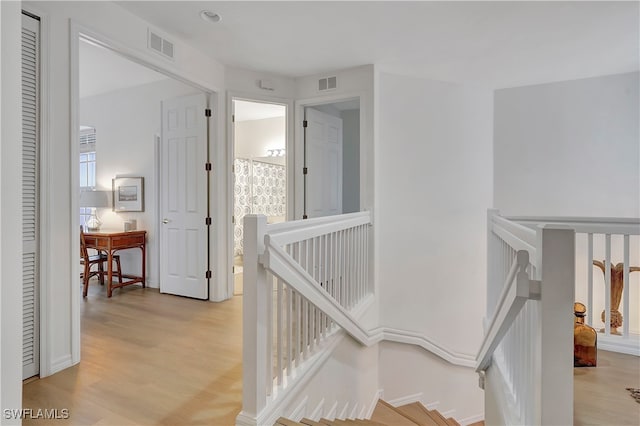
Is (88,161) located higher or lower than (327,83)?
lower

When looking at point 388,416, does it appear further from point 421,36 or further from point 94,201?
point 94,201

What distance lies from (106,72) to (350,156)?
3.50m

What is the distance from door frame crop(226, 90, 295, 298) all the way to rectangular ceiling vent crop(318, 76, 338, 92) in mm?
410

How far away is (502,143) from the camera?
426cm

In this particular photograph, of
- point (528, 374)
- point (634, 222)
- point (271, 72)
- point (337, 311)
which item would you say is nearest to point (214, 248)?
point (337, 311)

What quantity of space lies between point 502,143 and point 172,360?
4241 millimetres

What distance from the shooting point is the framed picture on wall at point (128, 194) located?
446 centimetres

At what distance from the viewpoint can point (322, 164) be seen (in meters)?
4.49

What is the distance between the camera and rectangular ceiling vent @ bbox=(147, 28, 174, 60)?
2917 millimetres

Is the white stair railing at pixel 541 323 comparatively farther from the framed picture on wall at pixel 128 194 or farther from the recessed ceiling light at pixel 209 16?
the framed picture on wall at pixel 128 194

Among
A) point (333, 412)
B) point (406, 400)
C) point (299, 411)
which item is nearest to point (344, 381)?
point (333, 412)

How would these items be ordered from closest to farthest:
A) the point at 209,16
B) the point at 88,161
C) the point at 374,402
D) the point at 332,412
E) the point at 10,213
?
1. the point at 10,213
2. the point at 332,412
3. the point at 209,16
4. the point at 374,402
5. the point at 88,161

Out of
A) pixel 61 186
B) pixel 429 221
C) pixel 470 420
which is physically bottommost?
pixel 470 420

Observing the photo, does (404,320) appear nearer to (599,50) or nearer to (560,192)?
(560,192)
